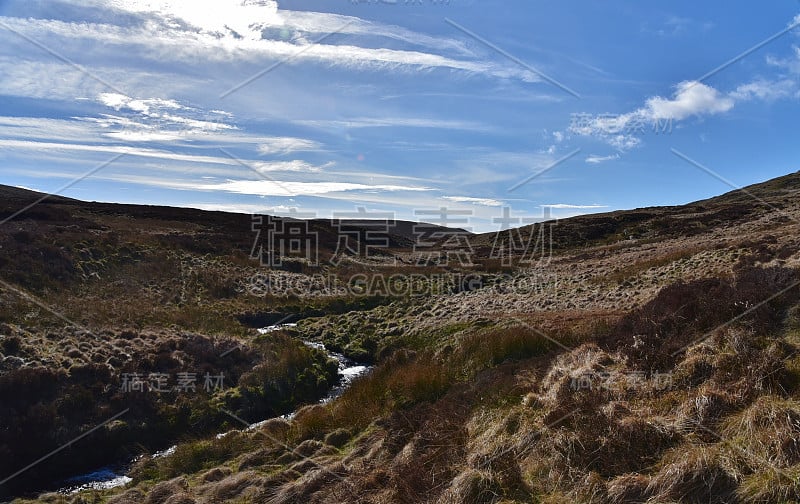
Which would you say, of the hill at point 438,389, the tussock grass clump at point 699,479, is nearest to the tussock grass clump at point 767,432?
the hill at point 438,389

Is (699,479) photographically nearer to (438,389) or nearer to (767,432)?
(767,432)

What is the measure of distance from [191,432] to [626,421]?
1179 cm

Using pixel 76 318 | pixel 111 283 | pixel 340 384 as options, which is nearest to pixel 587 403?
pixel 340 384

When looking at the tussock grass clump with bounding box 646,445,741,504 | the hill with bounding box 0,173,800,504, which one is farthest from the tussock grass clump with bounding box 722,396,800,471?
the tussock grass clump with bounding box 646,445,741,504

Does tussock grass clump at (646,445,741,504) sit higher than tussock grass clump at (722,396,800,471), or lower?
lower

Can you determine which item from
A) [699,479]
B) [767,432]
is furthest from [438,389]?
[767,432]

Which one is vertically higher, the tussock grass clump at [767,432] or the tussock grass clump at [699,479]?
the tussock grass clump at [767,432]

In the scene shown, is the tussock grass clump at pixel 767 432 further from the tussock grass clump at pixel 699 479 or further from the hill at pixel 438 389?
the tussock grass clump at pixel 699 479

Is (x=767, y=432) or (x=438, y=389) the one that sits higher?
(x=767, y=432)

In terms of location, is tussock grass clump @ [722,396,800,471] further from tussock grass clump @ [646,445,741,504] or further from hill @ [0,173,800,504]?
tussock grass clump @ [646,445,741,504]

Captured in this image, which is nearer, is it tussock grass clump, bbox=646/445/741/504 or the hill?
tussock grass clump, bbox=646/445/741/504

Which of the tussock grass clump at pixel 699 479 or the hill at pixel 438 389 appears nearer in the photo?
the tussock grass clump at pixel 699 479

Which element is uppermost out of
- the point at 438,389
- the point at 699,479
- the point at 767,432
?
the point at 767,432

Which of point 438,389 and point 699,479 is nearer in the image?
point 699,479
